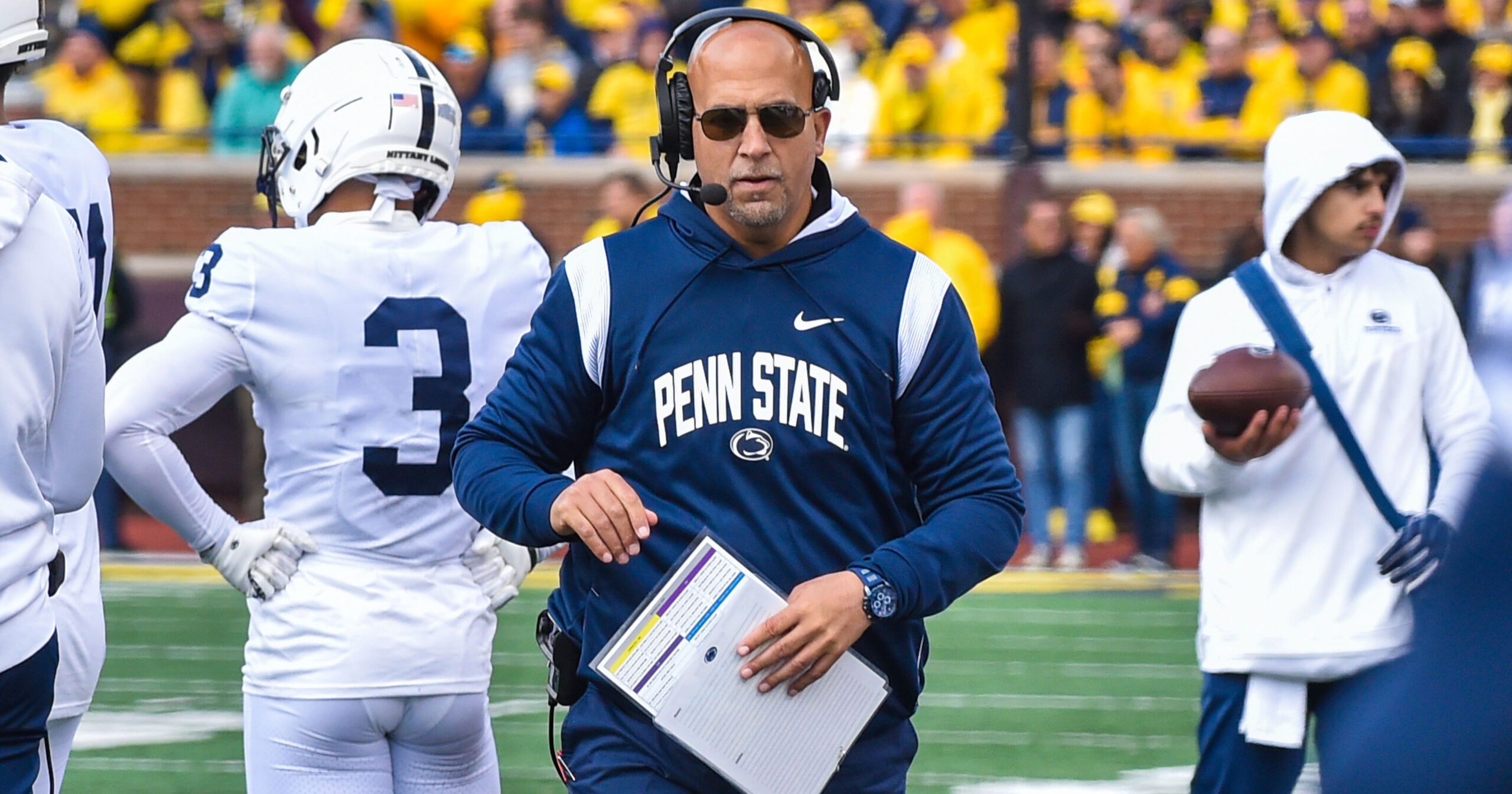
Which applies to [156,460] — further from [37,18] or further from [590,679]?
[590,679]

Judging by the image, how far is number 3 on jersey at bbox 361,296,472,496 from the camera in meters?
3.85

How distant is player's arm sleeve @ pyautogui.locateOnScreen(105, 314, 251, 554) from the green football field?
3025 millimetres

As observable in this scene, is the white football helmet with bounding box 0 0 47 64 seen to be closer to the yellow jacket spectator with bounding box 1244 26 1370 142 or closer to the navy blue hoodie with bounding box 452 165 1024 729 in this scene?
the navy blue hoodie with bounding box 452 165 1024 729

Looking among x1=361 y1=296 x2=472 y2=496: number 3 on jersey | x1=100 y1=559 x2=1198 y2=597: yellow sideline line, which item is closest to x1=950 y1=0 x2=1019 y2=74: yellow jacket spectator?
x1=100 y1=559 x2=1198 y2=597: yellow sideline line

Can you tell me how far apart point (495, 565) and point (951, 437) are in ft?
3.85

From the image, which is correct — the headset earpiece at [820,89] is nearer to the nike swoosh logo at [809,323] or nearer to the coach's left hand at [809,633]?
the nike swoosh logo at [809,323]

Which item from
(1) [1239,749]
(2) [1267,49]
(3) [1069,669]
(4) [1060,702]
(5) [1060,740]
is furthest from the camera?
(2) [1267,49]

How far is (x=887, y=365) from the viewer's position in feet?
10.5

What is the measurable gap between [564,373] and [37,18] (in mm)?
1088

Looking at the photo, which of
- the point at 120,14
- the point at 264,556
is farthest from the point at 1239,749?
the point at 120,14

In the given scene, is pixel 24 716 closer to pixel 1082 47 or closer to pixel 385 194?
pixel 385 194

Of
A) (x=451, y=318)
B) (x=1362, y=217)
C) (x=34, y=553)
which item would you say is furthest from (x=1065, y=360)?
(x=34, y=553)

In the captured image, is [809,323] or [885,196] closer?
[809,323]

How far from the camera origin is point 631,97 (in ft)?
49.7
